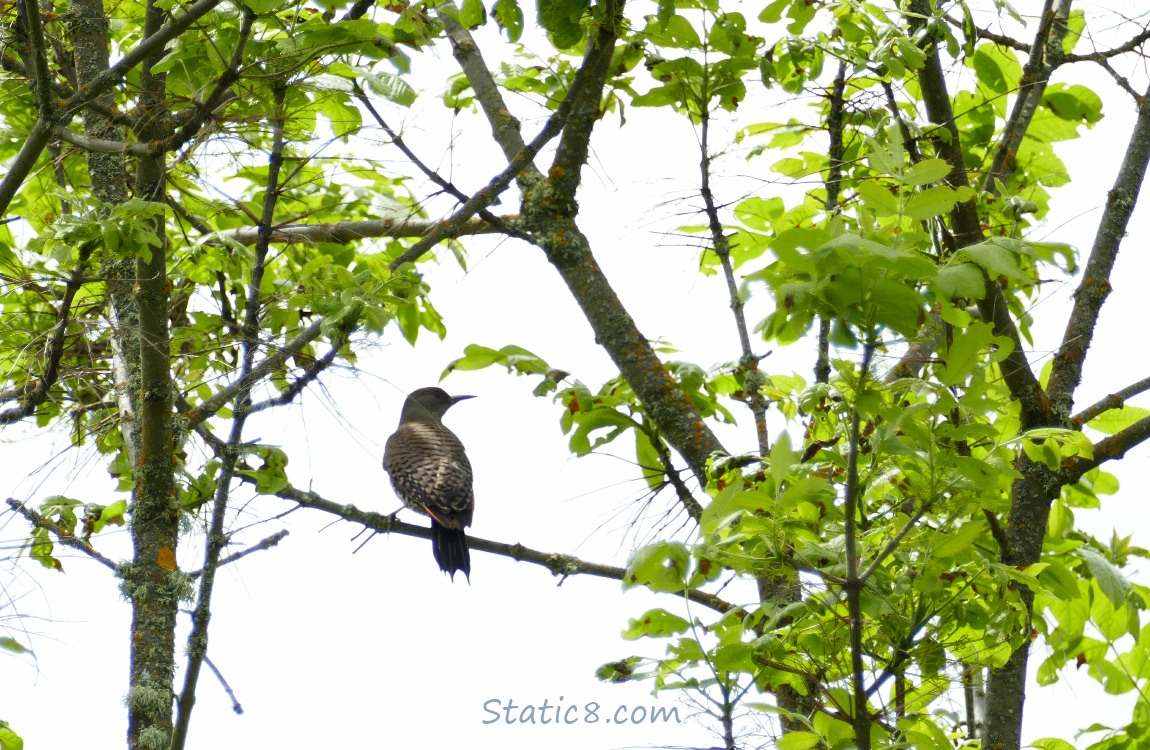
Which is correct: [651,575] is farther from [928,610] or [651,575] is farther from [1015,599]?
[1015,599]

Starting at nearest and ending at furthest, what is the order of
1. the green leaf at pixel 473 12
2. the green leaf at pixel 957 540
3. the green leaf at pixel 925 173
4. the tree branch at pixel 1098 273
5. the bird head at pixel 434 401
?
1. the green leaf at pixel 925 173
2. the green leaf at pixel 957 540
3. the tree branch at pixel 1098 273
4. the green leaf at pixel 473 12
5. the bird head at pixel 434 401

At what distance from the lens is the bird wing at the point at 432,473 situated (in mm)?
5031

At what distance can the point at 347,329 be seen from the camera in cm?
276

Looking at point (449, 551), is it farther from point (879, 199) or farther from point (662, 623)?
point (879, 199)

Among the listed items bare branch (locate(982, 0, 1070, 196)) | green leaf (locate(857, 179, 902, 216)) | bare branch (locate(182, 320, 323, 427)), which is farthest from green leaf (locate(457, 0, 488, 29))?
green leaf (locate(857, 179, 902, 216))

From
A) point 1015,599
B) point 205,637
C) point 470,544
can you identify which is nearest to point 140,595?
point 205,637

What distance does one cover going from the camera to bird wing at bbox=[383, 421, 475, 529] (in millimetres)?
5031

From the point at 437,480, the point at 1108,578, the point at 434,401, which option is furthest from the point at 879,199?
the point at 434,401

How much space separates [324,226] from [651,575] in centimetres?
288

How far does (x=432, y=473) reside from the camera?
538cm

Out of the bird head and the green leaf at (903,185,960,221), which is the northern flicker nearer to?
the bird head

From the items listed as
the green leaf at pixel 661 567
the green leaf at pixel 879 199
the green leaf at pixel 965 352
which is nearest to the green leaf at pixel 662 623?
the green leaf at pixel 661 567

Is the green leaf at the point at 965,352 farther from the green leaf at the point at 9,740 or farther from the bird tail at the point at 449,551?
the bird tail at the point at 449,551

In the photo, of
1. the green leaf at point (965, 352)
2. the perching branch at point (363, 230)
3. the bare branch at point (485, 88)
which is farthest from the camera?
the perching branch at point (363, 230)
